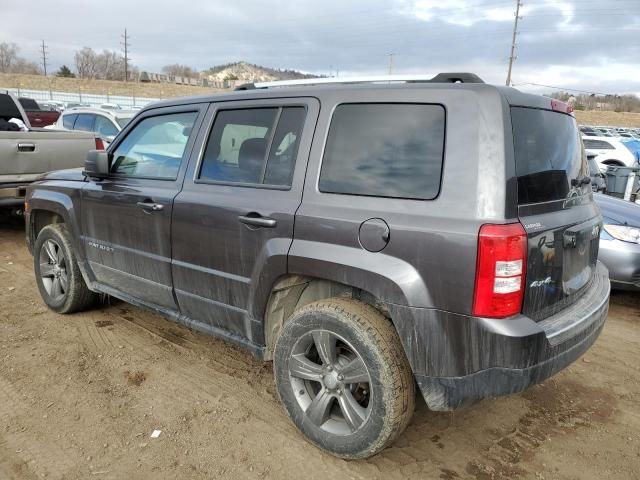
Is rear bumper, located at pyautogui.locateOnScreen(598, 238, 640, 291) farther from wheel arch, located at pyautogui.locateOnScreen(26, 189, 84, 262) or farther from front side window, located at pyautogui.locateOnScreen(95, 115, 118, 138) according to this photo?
front side window, located at pyautogui.locateOnScreen(95, 115, 118, 138)

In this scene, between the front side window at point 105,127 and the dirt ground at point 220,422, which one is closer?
the dirt ground at point 220,422

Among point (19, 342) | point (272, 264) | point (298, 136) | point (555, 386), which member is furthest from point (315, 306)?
point (19, 342)

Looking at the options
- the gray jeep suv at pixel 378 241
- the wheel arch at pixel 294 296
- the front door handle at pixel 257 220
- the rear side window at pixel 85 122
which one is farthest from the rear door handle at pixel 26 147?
the wheel arch at pixel 294 296

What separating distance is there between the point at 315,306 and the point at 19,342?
278 cm

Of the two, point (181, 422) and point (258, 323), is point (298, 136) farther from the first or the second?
point (181, 422)

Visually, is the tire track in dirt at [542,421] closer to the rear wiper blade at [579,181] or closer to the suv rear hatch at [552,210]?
the suv rear hatch at [552,210]

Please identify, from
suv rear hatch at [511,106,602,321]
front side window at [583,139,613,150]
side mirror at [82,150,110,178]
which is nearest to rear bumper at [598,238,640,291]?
suv rear hatch at [511,106,602,321]

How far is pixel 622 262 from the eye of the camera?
5.00 meters

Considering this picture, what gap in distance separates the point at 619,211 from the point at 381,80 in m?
3.98

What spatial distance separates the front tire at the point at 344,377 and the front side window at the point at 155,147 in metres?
1.50

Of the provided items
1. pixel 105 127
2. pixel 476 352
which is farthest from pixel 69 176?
pixel 105 127

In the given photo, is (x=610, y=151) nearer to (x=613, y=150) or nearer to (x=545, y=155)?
(x=613, y=150)

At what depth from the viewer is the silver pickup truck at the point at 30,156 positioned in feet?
22.1

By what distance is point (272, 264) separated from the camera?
111 inches
